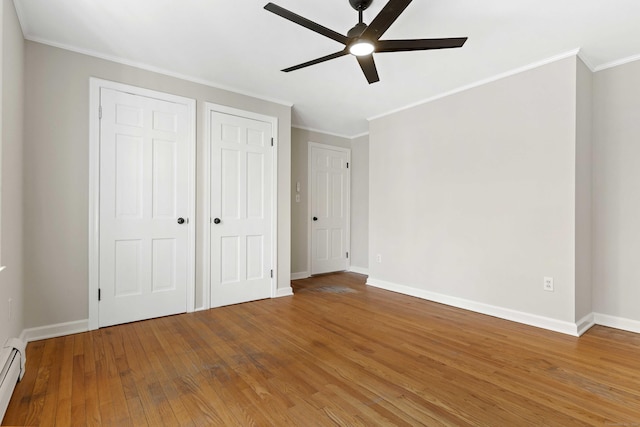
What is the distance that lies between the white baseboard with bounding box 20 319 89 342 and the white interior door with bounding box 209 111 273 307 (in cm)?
117

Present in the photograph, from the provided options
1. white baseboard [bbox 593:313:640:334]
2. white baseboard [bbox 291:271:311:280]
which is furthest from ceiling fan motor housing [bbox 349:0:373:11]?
white baseboard [bbox 291:271:311:280]

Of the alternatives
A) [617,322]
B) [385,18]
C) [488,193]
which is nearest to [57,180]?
[385,18]

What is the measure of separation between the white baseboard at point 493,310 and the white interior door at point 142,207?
2716mm

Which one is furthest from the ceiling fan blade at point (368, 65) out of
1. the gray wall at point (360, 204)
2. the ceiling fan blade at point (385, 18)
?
the gray wall at point (360, 204)

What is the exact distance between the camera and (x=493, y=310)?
3.27 meters

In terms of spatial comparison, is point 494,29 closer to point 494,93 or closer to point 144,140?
point 494,93

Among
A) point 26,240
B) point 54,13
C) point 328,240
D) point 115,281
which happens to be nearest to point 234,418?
point 115,281

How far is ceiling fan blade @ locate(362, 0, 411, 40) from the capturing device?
1.70 m

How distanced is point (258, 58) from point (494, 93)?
2448 mm

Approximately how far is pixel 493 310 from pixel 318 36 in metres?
3.14

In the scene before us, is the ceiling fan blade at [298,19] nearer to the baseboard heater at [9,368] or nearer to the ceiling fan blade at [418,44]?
the ceiling fan blade at [418,44]

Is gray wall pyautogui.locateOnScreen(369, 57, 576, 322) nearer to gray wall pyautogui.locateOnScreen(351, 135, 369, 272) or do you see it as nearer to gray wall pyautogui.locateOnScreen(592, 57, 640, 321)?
gray wall pyautogui.locateOnScreen(592, 57, 640, 321)

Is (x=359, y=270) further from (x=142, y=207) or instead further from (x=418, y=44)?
(x=418, y=44)

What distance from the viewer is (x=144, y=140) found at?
120 inches
